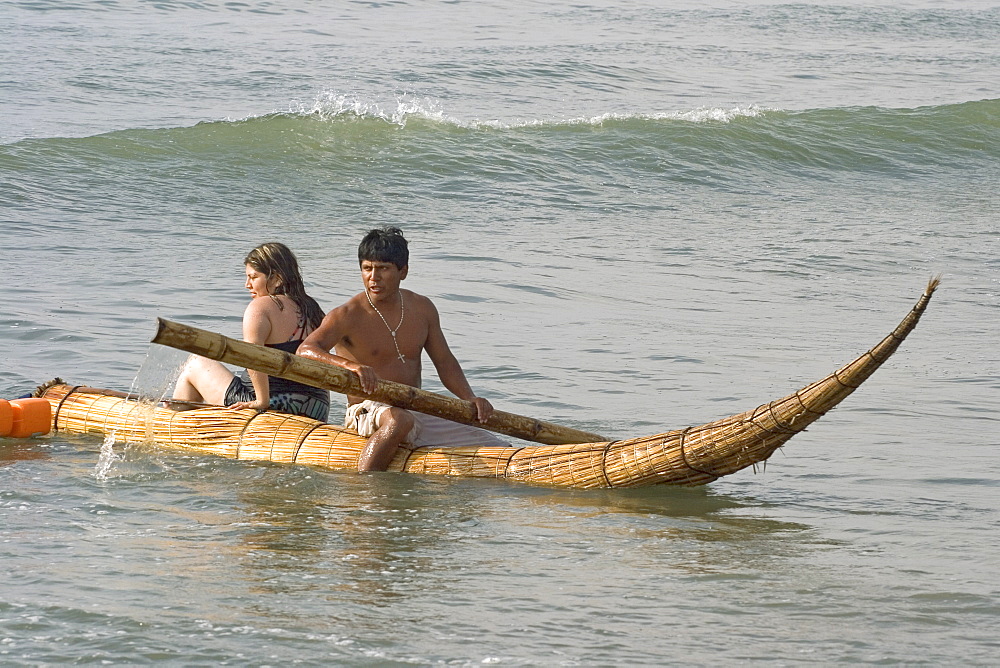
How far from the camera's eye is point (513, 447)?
6.14m

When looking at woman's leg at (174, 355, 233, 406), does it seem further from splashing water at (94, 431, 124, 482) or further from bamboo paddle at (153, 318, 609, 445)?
bamboo paddle at (153, 318, 609, 445)

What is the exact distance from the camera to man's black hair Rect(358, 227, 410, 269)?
19.2 feet

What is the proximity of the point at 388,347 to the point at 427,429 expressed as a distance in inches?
16.6

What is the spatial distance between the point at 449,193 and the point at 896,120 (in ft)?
27.6

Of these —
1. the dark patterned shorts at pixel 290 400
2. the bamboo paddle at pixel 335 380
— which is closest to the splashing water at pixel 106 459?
the dark patterned shorts at pixel 290 400

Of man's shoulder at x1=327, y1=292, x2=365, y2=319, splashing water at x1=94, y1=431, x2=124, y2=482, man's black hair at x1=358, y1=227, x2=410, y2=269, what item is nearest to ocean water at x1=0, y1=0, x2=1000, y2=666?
splashing water at x1=94, y1=431, x2=124, y2=482

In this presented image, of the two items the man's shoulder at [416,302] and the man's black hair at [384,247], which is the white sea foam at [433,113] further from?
the man's black hair at [384,247]

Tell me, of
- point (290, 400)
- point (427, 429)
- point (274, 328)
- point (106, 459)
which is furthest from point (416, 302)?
point (106, 459)

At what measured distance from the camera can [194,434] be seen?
6.41 metres

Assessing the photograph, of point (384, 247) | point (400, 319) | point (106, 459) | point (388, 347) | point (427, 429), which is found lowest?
point (106, 459)

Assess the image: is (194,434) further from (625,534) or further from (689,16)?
(689,16)

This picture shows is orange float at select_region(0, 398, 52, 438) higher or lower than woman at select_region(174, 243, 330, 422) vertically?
lower

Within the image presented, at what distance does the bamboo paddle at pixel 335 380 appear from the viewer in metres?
4.95

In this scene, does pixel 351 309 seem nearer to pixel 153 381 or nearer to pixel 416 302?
pixel 416 302
